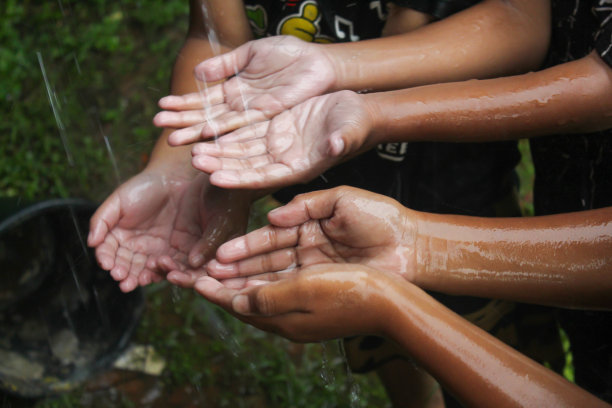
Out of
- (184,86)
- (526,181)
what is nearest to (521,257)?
(184,86)

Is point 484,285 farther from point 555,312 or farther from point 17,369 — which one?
point 17,369

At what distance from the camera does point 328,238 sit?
1775mm

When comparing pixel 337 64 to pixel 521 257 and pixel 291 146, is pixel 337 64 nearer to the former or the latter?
pixel 291 146

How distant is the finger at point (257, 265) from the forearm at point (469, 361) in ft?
1.53

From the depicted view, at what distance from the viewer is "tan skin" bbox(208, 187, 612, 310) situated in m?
1.55

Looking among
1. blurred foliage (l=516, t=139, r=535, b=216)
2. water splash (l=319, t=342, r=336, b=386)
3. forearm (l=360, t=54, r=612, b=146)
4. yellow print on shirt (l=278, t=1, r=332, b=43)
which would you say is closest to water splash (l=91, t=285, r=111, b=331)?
water splash (l=319, t=342, r=336, b=386)

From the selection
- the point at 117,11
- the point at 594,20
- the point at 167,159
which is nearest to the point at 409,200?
the point at 594,20

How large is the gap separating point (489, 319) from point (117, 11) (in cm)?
475

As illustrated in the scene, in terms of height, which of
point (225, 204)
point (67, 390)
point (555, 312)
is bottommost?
point (67, 390)

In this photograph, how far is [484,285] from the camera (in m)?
1.64

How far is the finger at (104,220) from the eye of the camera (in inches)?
83.6

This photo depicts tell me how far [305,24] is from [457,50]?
644mm

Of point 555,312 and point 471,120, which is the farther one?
point 555,312

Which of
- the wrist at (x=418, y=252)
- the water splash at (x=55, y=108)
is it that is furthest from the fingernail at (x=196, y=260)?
the water splash at (x=55, y=108)
